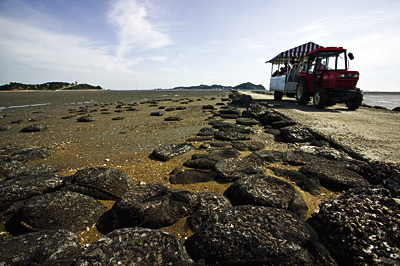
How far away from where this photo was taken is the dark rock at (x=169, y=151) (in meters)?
3.91

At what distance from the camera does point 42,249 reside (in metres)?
1.60

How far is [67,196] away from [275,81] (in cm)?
1650

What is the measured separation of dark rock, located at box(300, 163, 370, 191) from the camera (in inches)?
103

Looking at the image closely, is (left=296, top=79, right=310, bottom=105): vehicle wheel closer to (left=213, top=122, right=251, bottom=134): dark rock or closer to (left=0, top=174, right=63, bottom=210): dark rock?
(left=213, top=122, right=251, bottom=134): dark rock

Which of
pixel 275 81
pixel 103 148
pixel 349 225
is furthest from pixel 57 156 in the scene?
pixel 275 81

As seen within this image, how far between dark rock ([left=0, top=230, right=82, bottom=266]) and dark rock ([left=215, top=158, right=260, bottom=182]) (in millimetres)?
1911

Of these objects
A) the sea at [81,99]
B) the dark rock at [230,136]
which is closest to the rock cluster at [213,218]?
the dark rock at [230,136]

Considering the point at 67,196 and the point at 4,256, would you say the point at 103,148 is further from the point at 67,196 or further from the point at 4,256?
the point at 4,256

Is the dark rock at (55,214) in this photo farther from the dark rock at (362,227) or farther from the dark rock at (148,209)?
the dark rock at (362,227)

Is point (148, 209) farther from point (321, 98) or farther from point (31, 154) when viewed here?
point (321, 98)

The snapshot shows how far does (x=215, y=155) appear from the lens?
12.7 ft

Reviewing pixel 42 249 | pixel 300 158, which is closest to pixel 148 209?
pixel 42 249

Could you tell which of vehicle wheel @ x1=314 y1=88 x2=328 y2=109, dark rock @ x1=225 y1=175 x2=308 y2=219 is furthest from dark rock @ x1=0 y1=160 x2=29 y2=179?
vehicle wheel @ x1=314 y1=88 x2=328 y2=109

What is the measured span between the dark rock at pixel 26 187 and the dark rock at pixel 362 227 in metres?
3.09
